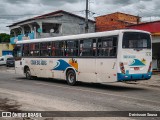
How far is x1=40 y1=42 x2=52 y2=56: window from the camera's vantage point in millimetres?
19859

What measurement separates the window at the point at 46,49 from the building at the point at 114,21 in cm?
2977

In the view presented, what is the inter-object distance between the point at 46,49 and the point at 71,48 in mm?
2803

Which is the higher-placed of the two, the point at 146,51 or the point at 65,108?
the point at 146,51

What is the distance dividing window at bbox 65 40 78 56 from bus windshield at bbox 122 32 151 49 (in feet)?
11.3

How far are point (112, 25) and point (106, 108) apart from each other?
41353mm

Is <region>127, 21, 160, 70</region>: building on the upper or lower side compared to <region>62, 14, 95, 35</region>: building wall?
lower

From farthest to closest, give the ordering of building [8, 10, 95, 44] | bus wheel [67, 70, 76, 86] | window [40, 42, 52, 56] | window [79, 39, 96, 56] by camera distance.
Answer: building [8, 10, 95, 44], window [40, 42, 52, 56], bus wheel [67, 70, 76, 86], window [79, 39, 96, 56]

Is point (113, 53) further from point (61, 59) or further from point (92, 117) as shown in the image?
point (92, 117)

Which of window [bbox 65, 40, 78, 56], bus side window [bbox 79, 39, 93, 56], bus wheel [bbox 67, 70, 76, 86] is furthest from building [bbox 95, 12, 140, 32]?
bus side window [bbox 79, 39, 93, 56]

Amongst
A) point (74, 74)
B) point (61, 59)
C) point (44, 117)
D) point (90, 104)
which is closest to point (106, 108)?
point (90, 104)

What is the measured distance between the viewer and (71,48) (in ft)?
58.7

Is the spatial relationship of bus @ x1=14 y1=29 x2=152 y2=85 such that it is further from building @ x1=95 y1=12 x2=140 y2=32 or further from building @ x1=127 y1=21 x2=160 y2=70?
building @ x1=95 y1=12 x2=140 y2=32

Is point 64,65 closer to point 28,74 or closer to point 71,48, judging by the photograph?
point 71,48

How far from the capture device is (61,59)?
1862 cm
